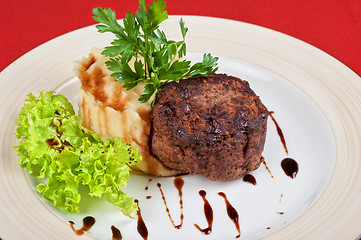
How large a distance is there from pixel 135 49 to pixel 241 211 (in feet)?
5.44

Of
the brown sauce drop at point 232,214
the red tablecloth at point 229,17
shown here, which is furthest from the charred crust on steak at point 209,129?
the red tablecloth at point 229,17

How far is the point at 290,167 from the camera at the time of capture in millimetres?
4211

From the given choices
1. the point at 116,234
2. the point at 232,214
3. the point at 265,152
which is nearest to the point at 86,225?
the point at 116,234

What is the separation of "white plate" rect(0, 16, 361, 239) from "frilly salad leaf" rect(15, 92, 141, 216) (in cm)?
15

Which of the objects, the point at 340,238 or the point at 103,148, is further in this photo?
the point at 103,148

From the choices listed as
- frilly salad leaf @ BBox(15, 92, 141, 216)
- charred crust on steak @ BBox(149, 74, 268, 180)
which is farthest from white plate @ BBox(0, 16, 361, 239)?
charred crust on steak @ BBox(149, 74, 268, 180)

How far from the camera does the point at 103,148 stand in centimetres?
382

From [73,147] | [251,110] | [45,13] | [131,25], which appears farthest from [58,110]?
[45,13]

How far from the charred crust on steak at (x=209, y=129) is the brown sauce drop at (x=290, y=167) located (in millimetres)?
310

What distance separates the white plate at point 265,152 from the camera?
360 cm

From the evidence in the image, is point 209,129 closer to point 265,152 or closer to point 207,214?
point 207,214

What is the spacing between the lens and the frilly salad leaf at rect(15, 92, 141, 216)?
367 centimetres

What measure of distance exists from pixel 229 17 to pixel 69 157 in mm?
3374

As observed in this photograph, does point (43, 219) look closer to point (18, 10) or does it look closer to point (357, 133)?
point (357, 133)
